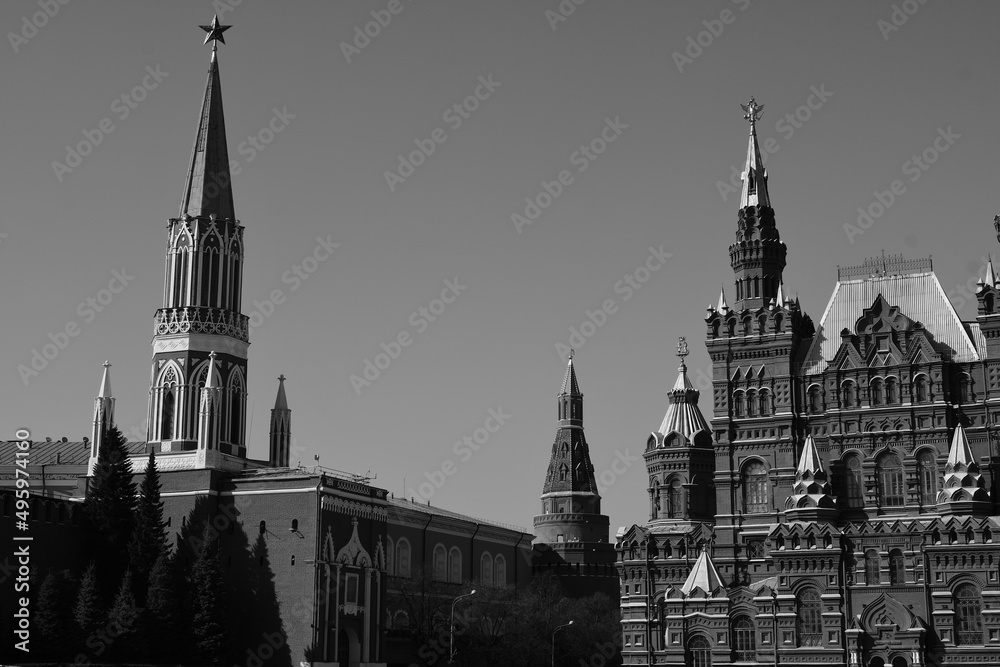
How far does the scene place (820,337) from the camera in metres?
99.8

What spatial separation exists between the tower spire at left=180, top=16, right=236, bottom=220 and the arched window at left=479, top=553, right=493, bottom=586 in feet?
139

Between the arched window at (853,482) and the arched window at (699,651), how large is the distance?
43.6 feet

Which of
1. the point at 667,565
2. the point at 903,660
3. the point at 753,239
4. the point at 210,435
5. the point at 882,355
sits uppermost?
the point at 753,239

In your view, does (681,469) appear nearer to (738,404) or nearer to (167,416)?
(738,404)

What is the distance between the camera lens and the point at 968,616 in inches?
3413

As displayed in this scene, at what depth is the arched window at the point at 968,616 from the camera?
8600cm

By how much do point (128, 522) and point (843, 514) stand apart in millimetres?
45847

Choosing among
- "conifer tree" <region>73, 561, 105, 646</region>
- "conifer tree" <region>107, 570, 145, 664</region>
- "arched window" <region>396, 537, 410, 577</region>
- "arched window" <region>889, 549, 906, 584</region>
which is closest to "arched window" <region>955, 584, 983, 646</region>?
"arched window" <region>889, 549, 906, 584</region>

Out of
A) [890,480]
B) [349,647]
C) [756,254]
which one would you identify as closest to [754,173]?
[756,254]

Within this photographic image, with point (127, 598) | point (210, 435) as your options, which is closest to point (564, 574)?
point (210, 435)

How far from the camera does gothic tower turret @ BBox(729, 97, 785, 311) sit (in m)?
103

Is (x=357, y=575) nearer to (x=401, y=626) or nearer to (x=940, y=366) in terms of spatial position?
(x=401, y=626)

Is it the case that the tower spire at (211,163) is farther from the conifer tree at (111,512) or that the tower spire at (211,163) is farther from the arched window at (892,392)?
the arched window at (892,392)

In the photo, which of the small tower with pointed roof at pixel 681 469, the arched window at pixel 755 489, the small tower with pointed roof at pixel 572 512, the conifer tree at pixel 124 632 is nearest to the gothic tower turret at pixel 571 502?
the small tower with pointed roof at pixel 572 512
